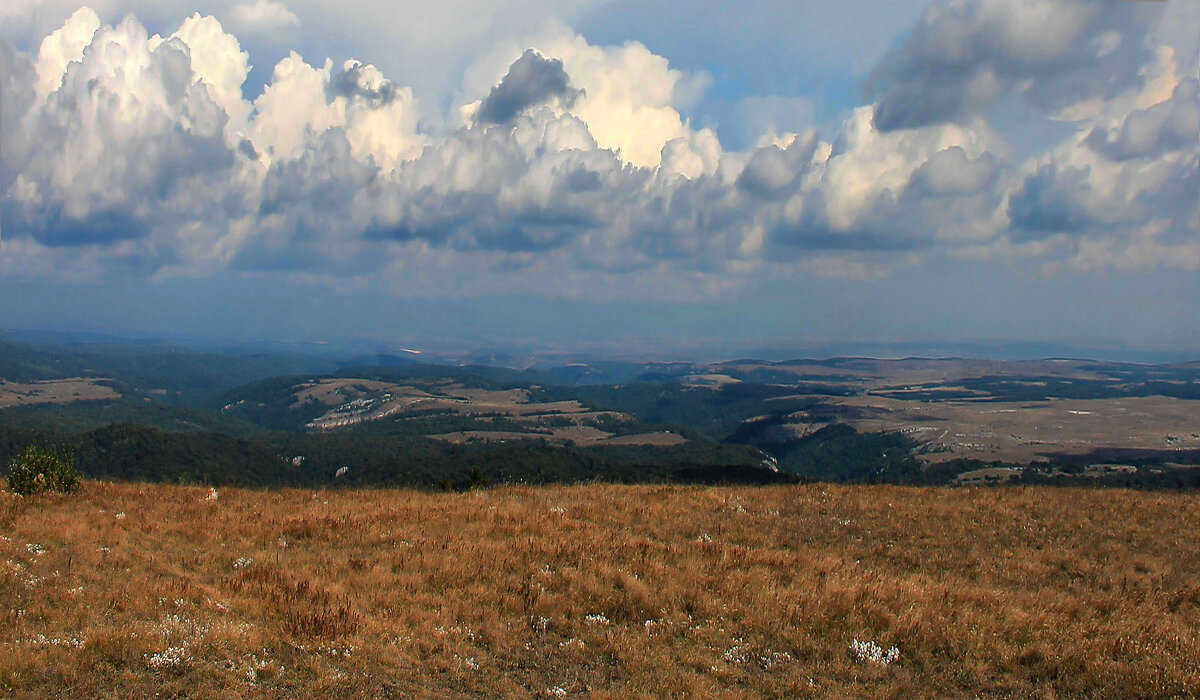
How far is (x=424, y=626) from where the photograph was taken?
40.5 ft

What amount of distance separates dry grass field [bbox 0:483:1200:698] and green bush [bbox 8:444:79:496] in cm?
83

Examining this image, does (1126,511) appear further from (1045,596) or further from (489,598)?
(489,598)

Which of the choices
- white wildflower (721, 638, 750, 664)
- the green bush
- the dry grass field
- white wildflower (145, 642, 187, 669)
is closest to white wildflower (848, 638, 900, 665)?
the dry grass field

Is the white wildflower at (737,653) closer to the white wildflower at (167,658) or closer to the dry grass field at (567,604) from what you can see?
the dry grass field at (567,604)

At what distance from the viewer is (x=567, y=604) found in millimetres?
13688

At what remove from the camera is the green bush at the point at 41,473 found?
22.0 meters

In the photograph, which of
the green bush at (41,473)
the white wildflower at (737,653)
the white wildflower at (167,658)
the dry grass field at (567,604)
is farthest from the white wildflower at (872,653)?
the green bush at (41,473)

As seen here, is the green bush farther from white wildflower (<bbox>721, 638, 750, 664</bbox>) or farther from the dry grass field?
white wildflower (<bbox>721, 638, 750, 664</bbox>)

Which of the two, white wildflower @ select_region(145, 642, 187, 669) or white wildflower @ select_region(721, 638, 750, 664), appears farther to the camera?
white wildflower @ select_region(721, 638, 750, 664)

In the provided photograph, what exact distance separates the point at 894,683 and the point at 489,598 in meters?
7.29

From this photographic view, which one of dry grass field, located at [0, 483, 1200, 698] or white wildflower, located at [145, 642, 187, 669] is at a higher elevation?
white wildflower, located at [145, 642, 187, 669]

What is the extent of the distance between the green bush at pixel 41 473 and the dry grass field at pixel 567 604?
83cm

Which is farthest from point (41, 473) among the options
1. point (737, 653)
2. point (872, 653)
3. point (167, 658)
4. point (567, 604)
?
point (872, 653)

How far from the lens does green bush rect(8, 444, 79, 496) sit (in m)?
22.0
